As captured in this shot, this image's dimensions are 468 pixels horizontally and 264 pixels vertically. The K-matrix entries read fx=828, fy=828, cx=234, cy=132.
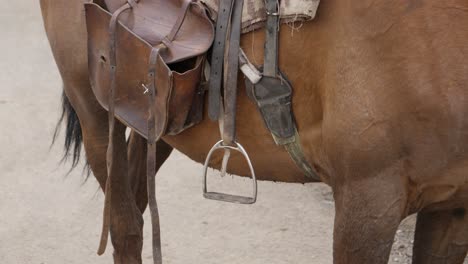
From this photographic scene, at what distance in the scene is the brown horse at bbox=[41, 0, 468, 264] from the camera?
1.99m

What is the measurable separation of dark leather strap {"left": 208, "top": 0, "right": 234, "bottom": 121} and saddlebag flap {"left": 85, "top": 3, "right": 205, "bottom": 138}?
0.05 m

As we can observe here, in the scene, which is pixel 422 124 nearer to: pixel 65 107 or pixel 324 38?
pixel 324 38

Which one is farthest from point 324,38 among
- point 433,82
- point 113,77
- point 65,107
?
point 65,107

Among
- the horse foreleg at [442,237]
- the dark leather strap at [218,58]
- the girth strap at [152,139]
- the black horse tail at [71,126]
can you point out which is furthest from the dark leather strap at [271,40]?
the black horse tail at [71,126]

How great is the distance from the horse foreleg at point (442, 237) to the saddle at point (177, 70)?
401 millimetres

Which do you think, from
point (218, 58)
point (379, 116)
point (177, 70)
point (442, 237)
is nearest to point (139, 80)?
point (177, 70)

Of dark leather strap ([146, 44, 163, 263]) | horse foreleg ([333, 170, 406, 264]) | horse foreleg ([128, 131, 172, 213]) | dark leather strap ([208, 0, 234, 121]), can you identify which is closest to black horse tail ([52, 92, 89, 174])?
horse foreleg ([128, 131, 172, 213])

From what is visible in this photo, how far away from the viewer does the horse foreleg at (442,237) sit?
2.38 metres

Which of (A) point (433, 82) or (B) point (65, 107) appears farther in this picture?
(B) point (65, 107)

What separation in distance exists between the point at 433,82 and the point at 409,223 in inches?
90.3

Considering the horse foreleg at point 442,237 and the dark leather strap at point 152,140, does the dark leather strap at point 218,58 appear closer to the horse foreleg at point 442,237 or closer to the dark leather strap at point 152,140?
the dark leather strap at point 152,140

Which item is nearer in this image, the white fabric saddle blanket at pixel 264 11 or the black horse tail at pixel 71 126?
the white fabric saddle blanket at pixel 264 11

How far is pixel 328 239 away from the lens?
4160 millimetres

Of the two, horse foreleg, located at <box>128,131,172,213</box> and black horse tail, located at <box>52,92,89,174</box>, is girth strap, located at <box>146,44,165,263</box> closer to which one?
horse foreleg, located at <box>128,131,172,213</box>
